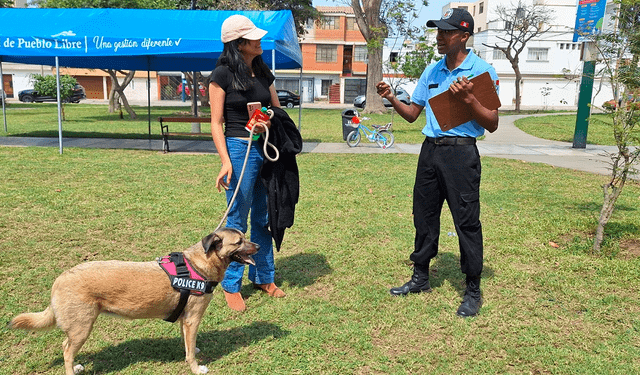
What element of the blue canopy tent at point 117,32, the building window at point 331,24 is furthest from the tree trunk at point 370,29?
the building window at point 331,24

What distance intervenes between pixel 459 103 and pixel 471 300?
1512mm

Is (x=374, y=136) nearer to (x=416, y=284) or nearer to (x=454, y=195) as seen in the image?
(x=416, y=284)

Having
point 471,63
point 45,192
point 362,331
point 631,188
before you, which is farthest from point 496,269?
point 45,192

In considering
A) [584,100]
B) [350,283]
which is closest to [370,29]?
[584,100]

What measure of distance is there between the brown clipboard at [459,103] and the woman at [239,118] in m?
1.22

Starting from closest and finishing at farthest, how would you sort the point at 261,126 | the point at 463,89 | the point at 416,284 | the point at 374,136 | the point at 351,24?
the point at 463,89 < the point at 261,126 < the point at 416,284 < the point at 374,136 < the point at 351,24

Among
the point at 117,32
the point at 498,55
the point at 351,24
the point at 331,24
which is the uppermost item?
the point at 351,24

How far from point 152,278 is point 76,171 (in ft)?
23.1

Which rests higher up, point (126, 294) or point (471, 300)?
point (126, 294)

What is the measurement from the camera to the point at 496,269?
4.57m

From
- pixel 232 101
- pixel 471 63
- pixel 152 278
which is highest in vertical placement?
pixel 471 63

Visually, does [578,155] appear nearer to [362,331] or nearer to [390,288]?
[390,288]

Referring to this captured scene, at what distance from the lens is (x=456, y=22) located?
129 inches

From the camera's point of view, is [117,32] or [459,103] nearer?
[459,103]
